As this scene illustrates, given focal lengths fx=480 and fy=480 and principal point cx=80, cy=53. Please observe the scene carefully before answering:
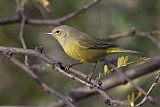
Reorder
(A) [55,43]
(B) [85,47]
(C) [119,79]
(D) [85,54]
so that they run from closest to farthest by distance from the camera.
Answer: (D) [85,54] → (B) [85,47] → (C) [119,79] → (A) [55,43]

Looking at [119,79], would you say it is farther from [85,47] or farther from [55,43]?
[55,43]

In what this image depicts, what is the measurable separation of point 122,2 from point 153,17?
522 mm

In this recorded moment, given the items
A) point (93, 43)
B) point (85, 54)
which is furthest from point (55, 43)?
point (85, 54)

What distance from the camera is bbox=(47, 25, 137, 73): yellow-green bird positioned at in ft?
13.3

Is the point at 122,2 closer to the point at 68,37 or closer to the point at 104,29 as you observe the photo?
the point at 104,29

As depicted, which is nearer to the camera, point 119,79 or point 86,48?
point 86,48

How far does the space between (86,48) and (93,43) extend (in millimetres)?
82

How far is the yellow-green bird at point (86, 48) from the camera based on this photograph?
4.05 m

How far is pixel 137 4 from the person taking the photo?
21.9 feet

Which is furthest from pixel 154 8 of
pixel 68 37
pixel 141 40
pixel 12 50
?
pixel 12 50

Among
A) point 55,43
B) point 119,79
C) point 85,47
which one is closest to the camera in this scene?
point 85,47

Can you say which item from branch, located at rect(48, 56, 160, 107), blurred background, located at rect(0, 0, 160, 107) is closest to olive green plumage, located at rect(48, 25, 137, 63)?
branch, located at rect(48, 56, 160, 107)

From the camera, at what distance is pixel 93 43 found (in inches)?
165

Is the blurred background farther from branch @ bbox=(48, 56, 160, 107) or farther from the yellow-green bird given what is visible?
the yellow-green bird
